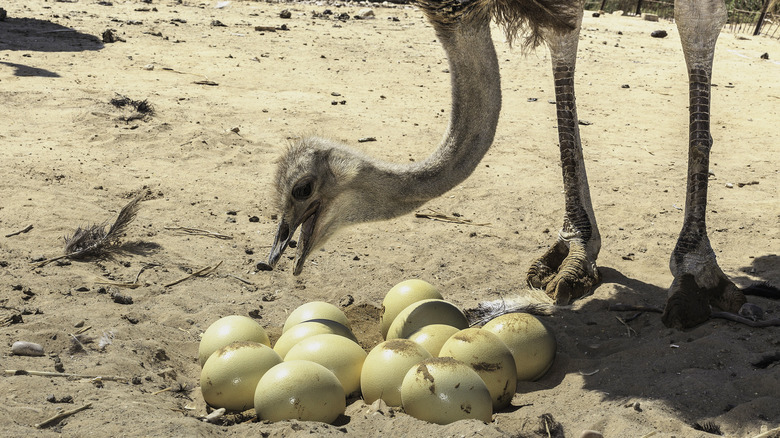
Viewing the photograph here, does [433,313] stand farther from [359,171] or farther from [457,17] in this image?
[457,17]

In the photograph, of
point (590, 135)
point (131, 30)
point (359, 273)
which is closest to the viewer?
point (359, 273)

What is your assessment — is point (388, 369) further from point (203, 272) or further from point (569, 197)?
point (569, 197)

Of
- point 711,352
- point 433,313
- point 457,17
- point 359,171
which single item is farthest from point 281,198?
point 711,352

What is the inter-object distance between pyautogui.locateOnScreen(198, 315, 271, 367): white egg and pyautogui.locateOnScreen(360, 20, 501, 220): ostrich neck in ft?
2.77

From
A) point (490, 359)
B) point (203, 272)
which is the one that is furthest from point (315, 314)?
point (203, 272)

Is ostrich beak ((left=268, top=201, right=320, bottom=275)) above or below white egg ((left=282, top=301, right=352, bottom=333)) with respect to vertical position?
above

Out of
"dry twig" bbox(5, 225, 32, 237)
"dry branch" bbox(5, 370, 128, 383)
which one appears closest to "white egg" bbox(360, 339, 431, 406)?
"dry branch" bbox(5, 370, 128, 383)

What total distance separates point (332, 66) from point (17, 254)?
6459 mm

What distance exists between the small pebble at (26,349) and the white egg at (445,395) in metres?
1.70

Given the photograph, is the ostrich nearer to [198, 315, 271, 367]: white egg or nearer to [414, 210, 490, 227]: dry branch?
[198, 315, 271, 367]: white egg

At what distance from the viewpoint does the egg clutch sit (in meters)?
3.16

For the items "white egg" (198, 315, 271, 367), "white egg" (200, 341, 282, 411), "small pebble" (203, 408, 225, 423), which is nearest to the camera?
"small pebble" (203, 408, 225, 423)

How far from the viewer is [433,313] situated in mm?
3945

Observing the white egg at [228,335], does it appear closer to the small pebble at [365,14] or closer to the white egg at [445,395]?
the white egg at [445,395]
